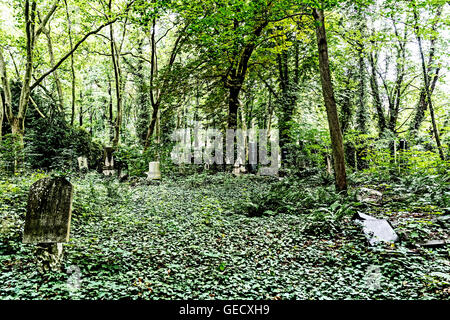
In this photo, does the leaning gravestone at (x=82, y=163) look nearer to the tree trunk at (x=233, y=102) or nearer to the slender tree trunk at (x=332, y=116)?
the tree trunk at (x=233, y=102)

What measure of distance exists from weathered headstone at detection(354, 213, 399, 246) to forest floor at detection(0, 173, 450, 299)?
133 millimetres

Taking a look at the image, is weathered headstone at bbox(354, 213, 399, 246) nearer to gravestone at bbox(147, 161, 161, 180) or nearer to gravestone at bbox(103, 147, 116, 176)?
gravestone at bbox(147, 161, 161, 180)

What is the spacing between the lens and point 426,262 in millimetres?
4043

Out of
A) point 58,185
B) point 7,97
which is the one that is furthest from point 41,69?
point 58,185

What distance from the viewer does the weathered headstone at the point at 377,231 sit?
476 centimetres

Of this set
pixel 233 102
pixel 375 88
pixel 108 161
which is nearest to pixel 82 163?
pixel 108 161

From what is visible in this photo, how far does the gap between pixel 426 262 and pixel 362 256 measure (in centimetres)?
86

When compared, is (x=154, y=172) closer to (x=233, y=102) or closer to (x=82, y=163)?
(x=233, y=102)

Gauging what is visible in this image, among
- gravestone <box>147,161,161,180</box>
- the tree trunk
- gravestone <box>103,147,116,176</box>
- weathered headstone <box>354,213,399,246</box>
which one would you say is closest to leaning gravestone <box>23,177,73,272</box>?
weathered headstone <box>354,213,399,246</box>

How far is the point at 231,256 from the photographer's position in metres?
4.83

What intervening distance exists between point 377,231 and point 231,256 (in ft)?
9.04

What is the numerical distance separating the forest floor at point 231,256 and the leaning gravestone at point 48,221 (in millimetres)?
235
